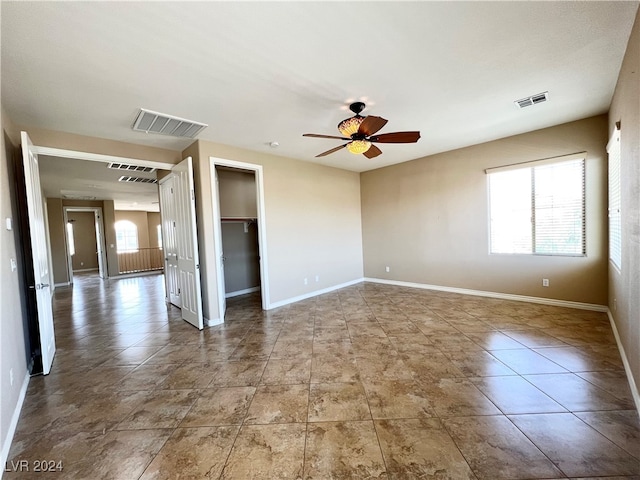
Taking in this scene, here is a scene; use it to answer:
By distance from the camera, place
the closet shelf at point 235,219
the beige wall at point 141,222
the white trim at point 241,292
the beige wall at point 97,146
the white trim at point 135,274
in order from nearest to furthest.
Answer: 1. the beige wall at point 97,146
2. the closet shelf at point 235,219
3. the white trim at point 241,292
4. the white trim at point 135,274
5. the beige wall at point 141,222

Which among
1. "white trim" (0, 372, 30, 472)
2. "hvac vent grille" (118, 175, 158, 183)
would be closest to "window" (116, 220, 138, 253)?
"hvac vent grille" (118, 175, 158, 183)

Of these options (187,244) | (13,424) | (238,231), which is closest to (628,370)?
(13,424)

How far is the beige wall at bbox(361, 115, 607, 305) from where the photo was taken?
3.68 meters

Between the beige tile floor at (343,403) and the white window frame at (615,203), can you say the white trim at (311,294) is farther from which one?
the white window frame at (615,203)

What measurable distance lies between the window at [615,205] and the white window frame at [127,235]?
15384 mm

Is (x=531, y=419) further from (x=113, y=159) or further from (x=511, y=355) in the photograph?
(x=113, y=159)

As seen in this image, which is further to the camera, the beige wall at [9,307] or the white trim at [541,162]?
the white trim at [541,162]

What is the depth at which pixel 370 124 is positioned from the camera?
2.55m

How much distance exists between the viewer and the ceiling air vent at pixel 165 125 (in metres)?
2.90

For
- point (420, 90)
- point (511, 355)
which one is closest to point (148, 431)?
point (511, 355)

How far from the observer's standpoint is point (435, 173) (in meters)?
5.24

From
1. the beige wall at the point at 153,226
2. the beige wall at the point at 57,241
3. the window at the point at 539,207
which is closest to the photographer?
the window at the point at 539,207

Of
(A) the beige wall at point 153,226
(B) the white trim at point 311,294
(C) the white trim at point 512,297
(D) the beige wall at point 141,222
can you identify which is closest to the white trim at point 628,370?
(C) the white trim at point 512,297

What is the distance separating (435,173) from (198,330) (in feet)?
17.0
